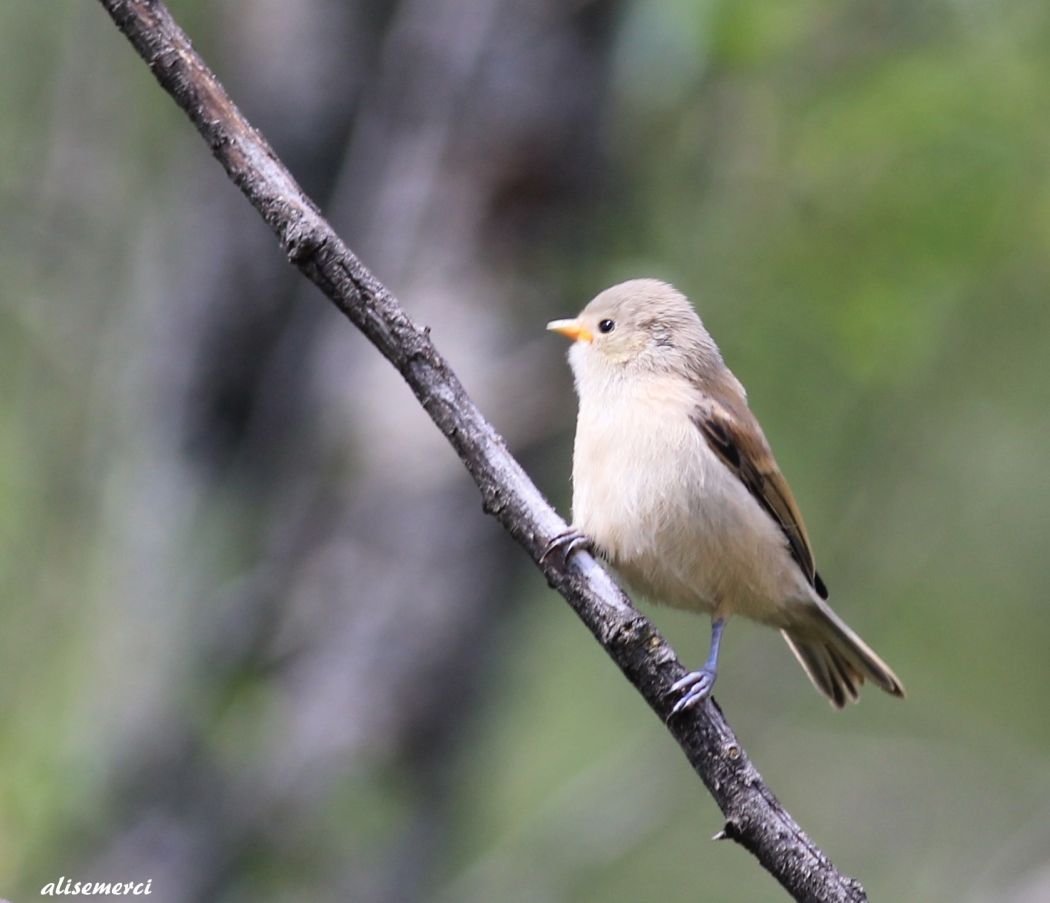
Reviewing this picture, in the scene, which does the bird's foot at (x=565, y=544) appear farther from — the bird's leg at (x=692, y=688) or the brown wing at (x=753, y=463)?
the brown wing at (x=753, y=463)

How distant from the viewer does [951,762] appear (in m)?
7.02

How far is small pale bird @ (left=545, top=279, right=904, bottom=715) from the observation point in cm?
399

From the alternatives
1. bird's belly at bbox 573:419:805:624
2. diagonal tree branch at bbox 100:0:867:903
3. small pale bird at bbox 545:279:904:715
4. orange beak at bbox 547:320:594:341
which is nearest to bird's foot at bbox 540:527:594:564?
diagonal tree branch at bbox 100:0:867:903

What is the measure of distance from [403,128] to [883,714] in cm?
526

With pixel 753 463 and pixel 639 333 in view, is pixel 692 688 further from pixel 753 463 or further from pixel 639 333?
pixel 639 333

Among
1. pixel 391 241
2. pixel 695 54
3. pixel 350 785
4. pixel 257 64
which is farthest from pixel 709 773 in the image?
pixel 257 64

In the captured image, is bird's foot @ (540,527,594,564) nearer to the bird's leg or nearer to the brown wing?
the bird's leg

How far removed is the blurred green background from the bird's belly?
5.48 feet

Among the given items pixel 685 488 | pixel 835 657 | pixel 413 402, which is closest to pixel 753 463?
pixel 685 488

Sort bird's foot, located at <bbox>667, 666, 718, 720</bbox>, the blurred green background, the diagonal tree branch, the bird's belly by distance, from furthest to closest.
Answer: the blurred green background < the bird's belly < bird's foot, located at <bbox>667, 666, 718, 720</bbox> < the diagonal tree branch

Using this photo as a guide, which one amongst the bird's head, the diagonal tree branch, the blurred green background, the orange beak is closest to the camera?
the diagonal tree branch

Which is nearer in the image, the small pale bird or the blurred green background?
the small pale bird

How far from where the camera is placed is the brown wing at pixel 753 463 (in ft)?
14.1

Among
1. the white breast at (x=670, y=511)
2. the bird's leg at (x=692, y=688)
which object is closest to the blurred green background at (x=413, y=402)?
the white breast at (x=670, y=511)
